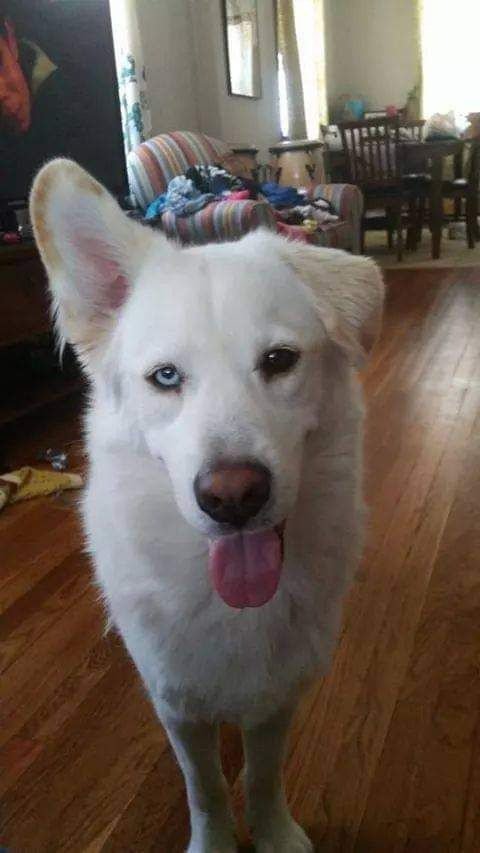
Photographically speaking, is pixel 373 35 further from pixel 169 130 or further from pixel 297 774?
pixel 297 774

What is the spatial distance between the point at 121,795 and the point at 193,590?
1.79 ft

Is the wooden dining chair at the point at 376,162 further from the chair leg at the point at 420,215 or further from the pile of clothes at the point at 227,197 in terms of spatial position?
the pile of clothes at the point at 227,197

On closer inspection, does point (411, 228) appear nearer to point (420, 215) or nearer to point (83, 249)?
point (420, 215)

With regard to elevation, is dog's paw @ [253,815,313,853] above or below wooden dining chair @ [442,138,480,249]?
below

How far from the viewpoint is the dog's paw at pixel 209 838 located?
3.80 ft

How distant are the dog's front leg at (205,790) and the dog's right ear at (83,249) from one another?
0.61m

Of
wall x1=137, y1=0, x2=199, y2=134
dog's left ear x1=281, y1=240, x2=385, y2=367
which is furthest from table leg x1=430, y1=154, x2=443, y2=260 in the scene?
dog's left ear x1=281, y1=240, x2=385, y2=367

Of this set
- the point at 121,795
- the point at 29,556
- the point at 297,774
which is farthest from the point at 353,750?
the point at 29,556

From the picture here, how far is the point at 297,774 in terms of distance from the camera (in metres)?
1.31

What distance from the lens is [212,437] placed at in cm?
81

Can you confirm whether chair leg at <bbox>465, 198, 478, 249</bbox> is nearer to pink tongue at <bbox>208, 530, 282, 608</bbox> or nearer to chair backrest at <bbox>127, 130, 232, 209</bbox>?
chair backrest at <bbox>127, 130, 232, 209</bbox>

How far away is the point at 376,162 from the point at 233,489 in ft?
21.2

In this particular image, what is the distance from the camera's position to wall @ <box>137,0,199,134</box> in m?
4.82

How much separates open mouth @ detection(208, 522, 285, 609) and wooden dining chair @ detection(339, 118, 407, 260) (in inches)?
243
